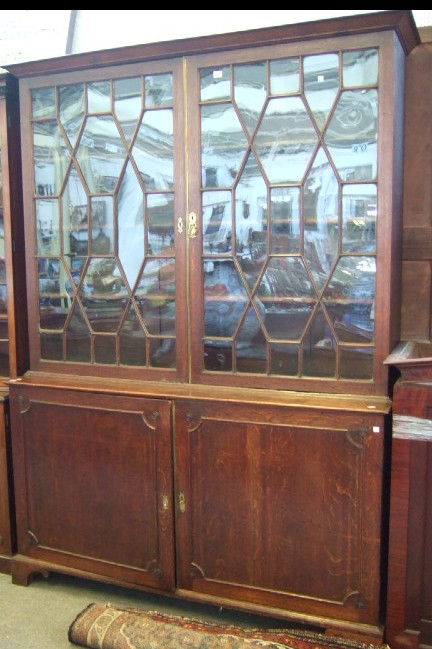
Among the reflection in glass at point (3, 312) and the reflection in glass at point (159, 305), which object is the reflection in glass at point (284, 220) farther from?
the reflection in glass at point (3, 312)

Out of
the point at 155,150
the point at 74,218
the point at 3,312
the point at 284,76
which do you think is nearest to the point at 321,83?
the point at 284,76

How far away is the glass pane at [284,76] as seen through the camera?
1.87m

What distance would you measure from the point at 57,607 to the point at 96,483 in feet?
1.56

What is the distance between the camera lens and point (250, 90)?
1.93 m

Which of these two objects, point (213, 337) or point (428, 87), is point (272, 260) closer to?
point (213, 337)

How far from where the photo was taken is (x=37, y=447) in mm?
2275

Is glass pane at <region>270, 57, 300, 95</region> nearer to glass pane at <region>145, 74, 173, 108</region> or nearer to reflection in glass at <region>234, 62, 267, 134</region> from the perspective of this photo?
reflection in glass at <region>234, 62, 267, 134</region>

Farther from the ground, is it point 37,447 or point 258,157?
point 258,157

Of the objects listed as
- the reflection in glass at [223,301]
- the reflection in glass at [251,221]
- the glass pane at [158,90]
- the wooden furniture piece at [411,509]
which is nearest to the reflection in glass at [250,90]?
the reflection in glass at [251,221]

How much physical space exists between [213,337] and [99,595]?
1.09 meters

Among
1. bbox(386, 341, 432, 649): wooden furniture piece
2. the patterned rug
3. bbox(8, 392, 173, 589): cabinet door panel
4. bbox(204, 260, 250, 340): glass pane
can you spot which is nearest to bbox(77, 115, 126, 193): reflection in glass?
bbox(204, 260, 250, 340): glass pane

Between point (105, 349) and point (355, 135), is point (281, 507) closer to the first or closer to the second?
point (105, 349)

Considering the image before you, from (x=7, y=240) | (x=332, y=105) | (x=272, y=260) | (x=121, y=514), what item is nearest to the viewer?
(x=332, y=105)

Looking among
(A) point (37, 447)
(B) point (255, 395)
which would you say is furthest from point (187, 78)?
(A) point (37, 447)
